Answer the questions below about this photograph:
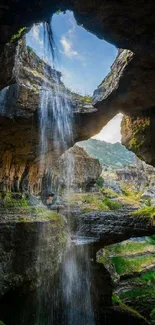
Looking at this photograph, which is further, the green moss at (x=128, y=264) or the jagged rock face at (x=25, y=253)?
the green moss at (x=128, y=264)

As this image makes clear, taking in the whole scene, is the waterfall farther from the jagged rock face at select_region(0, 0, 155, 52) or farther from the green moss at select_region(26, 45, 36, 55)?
the jagged rock face at select_region(0, 0, 155, 52)

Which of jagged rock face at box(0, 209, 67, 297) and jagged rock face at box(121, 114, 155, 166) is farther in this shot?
A: jagged rock face at box(121, 114, 155, 166)

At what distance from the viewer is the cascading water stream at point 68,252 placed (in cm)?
1025

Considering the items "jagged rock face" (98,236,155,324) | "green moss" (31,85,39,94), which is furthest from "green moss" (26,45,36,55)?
"jagged rock face" (98,236,155,324)

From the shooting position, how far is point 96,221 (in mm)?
12703

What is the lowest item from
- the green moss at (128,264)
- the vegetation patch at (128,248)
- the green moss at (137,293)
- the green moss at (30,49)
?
the green moss at (137,293)

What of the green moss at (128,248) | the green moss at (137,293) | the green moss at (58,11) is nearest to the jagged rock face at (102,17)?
the green moss at (58,11)

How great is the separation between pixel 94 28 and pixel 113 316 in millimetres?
11763

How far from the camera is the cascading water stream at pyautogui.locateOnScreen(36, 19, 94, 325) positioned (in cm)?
1025

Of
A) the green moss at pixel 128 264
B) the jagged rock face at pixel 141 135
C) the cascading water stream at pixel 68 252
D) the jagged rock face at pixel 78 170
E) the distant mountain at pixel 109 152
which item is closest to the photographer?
the jagged rock face at pixel 141 135

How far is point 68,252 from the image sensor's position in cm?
955

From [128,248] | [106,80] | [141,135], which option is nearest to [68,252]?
[141,135]

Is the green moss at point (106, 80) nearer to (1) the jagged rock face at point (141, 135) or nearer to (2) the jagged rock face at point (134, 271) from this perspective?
(1) the jagged rock face at point (141, 135)

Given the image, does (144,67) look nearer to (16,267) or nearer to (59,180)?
(16,267)
